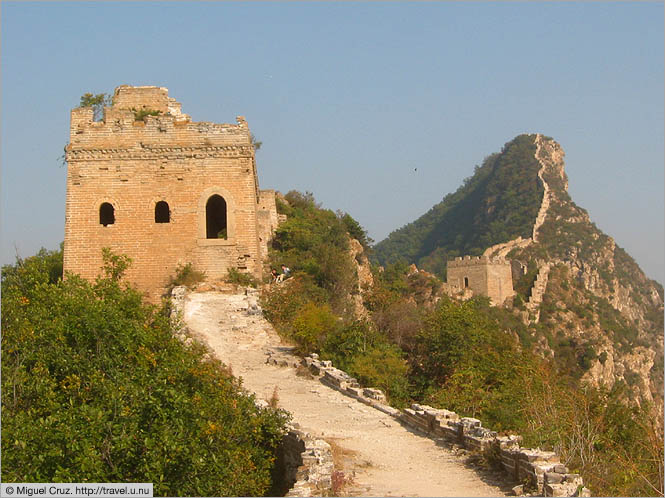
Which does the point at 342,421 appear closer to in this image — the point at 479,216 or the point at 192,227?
the point at 192,227

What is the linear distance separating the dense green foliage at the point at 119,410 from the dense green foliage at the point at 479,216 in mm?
77024

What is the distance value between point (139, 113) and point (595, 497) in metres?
15.4

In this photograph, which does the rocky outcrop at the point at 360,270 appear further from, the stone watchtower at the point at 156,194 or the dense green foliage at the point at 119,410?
the dense green foliage at the point at 119,410

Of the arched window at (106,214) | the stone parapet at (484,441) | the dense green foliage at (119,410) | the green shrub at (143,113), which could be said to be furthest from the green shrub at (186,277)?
the dense green foliage at (119,410)

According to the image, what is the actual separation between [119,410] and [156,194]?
11411 mm

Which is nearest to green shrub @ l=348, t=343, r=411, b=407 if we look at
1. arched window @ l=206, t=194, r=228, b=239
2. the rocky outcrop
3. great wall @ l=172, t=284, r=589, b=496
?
great wall @ l=172, t=284, r=589, b=496

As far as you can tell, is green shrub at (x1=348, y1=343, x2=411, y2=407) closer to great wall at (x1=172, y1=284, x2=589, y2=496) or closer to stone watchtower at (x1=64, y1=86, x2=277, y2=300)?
great wall at (x1=172, y1=284, x2=589, y2=496)

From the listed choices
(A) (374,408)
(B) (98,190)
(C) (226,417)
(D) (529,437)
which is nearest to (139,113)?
(B) (98,190)

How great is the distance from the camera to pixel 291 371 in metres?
14.8

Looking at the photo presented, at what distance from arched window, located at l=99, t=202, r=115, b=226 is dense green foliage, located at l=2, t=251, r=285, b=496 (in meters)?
7.78

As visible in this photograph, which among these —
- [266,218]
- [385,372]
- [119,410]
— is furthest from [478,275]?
[119,410]

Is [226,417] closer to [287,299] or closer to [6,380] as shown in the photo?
[6,380]

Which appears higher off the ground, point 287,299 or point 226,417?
point 287,299

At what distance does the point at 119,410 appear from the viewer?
27.9ft
